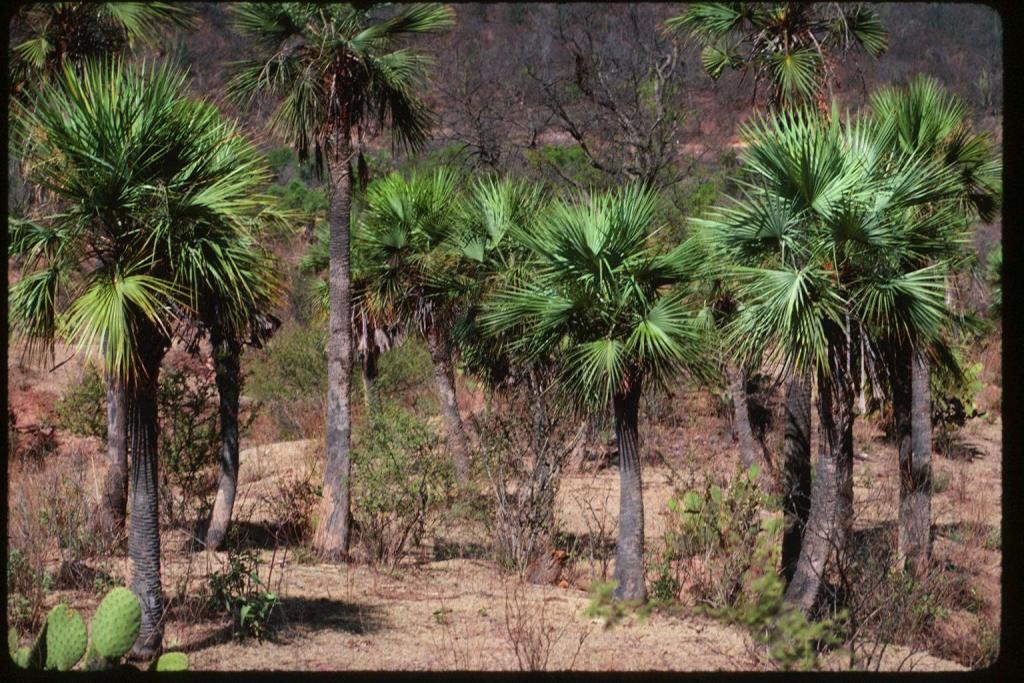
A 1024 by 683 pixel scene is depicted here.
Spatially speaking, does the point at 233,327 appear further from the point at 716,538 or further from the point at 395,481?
the point at 716,538

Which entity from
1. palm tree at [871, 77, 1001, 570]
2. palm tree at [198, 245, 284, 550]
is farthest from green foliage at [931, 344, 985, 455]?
palm tree at [198, 245, 284, 550]

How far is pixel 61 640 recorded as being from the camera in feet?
22.1

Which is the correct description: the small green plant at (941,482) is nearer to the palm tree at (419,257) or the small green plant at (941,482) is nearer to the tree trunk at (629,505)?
the palm tree at (419,257)

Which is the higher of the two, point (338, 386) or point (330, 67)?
point (330, 67)

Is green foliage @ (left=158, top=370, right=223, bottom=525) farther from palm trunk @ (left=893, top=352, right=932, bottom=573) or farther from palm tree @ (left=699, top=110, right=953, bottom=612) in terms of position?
palm trunk @ (left=893, top=352, right=932, bottom=573)

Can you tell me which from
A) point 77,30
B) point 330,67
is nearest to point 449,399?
point 330,67

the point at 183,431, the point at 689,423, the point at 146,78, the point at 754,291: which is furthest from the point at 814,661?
the point at 689,423

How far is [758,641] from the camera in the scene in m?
8.05

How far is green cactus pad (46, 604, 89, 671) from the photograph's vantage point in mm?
6703

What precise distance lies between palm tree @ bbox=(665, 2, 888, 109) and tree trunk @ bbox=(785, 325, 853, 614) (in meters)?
4.33

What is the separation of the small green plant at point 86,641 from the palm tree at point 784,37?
A: 10367 millimetres

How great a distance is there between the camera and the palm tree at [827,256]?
10.3 meters

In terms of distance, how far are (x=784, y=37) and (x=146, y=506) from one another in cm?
1019
